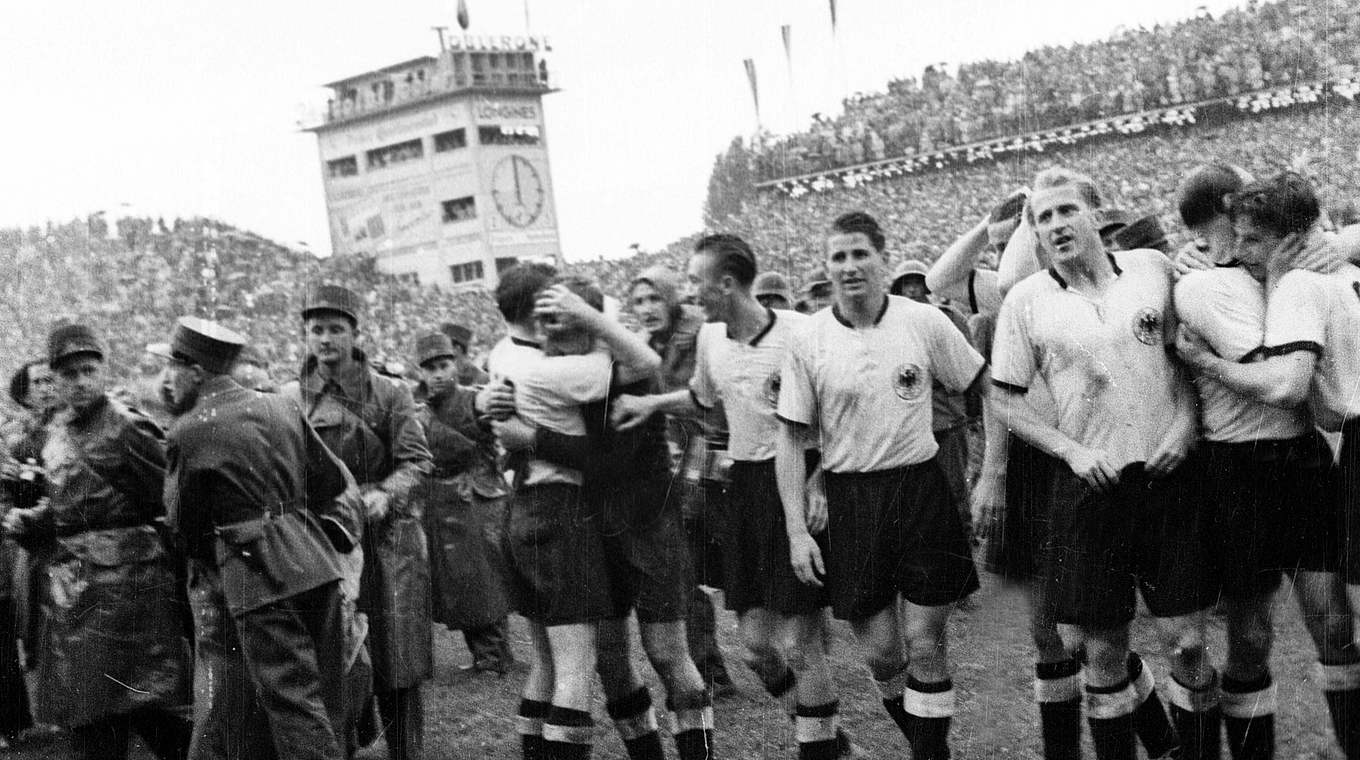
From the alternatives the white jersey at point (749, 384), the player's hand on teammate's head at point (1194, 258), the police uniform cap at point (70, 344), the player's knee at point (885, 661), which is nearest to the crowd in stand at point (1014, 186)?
the player's hand on teammate's head at point (1194, 258)

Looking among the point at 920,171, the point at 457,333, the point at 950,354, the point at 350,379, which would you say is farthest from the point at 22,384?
the point at 920,171

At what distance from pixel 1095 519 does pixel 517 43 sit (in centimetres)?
2735

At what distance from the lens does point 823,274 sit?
9.23 m

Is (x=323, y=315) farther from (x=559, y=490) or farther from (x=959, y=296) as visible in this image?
(x=959, y=296)

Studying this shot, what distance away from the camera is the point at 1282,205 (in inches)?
163

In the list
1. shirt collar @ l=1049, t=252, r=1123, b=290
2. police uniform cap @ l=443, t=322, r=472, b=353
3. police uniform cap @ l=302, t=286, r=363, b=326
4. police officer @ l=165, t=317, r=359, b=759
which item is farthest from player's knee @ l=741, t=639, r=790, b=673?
police uniform cap @ l=443, t=322, r=472, b=353

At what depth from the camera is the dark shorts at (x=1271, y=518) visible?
4.19 m

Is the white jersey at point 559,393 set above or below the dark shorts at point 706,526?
above

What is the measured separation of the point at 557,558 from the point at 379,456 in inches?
50.7

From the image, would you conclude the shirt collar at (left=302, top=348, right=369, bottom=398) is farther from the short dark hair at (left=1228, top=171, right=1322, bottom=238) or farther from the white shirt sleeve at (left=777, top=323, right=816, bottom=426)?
the short dark hair at (left=1228, top=171, right=1322, bottom=238)

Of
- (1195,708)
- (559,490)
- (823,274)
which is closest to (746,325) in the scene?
(559,490)

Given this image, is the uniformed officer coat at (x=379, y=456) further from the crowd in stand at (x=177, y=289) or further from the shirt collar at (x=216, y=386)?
the crowd in stand at (x=177, y=289)

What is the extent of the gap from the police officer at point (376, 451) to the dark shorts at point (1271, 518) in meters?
3.13

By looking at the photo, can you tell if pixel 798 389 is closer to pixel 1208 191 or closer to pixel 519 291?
pixel 519 291
